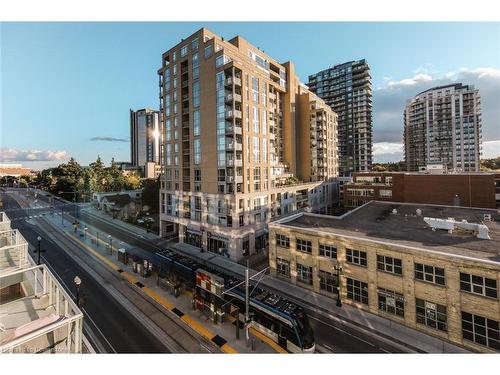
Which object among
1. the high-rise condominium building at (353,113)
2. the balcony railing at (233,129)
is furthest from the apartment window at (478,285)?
the high-rise condominium building at (353,113)

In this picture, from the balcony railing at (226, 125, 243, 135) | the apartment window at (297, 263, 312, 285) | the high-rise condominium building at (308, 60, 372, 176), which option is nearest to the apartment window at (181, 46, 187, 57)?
→ the balcony railing at (226, 125, 243, 135)

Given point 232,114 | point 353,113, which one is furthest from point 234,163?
point 353,113

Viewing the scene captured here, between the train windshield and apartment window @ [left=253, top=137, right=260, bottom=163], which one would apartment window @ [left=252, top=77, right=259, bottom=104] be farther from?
the train windshield

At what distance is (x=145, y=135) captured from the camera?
190 m

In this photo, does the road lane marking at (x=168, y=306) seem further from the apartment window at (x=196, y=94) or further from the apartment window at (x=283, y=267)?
the apartment window at (x=196, y=94)

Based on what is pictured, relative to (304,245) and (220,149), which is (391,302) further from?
(220,149)

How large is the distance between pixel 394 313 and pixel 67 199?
12444 centimetres

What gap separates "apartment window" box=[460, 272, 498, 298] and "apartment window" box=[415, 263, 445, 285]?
1.26 metres

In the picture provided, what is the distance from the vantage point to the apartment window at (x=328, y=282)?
2491cm

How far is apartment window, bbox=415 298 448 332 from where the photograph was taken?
1891cm

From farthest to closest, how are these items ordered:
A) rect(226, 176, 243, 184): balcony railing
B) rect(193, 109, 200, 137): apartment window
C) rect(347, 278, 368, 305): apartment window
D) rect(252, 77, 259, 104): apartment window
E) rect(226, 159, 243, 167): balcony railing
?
rect(193, 109, 200, 137): apartment window, rect(252, 77, 259, 104): apartment window, rect(226, 159, 243, 167): balcony railing, rect(226, 176, 243, 184): balcony railing, rect(347, 278, 368, 305): apartment window

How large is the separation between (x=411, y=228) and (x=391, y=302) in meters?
9.64

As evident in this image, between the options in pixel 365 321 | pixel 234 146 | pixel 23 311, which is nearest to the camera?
pixel 23 311

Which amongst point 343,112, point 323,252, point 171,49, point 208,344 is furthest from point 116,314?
point 343,112
